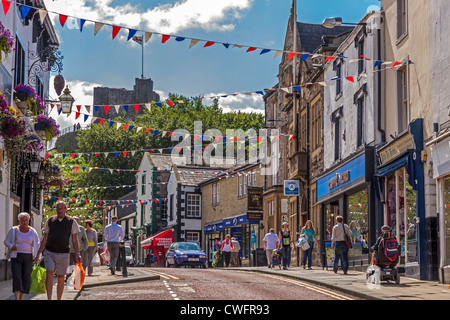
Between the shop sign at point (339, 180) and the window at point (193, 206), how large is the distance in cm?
2884

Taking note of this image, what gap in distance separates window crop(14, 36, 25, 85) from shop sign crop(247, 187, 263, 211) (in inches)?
794

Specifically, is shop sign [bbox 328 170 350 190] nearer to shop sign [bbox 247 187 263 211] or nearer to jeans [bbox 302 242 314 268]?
jeans [bbox 302 242 314 268]

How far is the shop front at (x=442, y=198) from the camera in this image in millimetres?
18219

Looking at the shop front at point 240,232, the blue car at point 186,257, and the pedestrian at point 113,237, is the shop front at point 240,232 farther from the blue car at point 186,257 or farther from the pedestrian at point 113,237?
the pedestrian at point 113,237

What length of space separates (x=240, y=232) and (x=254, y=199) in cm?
493

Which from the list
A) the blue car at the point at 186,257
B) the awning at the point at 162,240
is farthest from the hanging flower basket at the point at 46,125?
the awning at the point at 162,240

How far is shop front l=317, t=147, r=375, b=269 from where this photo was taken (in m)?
24.4

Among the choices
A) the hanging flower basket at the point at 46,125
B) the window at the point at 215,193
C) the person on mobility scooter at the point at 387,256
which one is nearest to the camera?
the person on mobility scooter at the point at 387,256

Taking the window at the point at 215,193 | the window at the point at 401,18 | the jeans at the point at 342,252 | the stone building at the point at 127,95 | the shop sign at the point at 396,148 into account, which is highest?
the stone building at the point at 127,95

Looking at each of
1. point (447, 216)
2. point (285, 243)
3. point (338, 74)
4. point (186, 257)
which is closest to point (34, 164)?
point (285, 243)

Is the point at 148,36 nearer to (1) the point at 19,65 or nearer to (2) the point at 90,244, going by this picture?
(2) the point at 90,244

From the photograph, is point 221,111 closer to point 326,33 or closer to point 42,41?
point 326,33

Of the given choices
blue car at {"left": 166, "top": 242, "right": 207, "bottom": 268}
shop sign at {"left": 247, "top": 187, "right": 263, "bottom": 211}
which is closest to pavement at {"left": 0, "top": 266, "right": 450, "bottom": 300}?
blue car at {"left": 166, "top": 242, "right": 207, "bottom": 268}

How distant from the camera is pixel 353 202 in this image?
27141 millimetres
